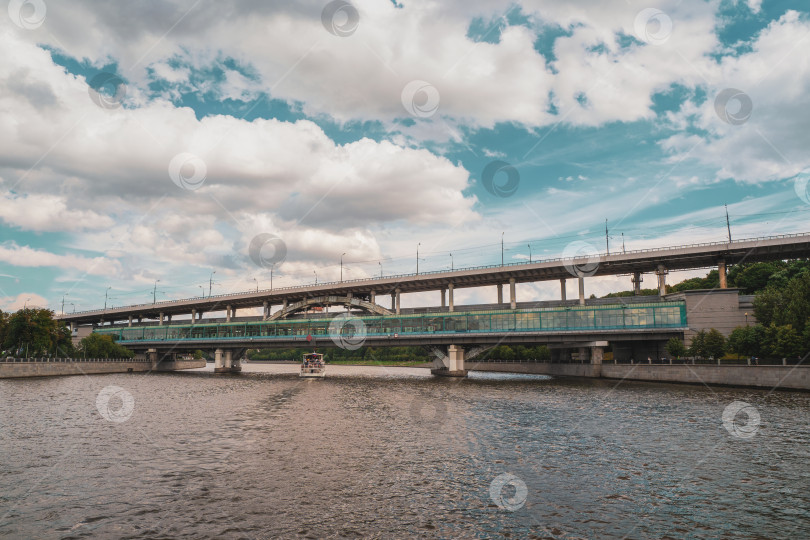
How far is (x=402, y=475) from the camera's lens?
20406mm

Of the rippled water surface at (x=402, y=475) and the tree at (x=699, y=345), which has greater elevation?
the tree at (x=699, y=345)

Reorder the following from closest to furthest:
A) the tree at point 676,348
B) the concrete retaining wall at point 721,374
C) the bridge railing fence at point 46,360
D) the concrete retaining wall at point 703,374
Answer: the concrete retaining wall at point 721,374
the concrete retaining wall at point 703,374
the tree at point 676,348
the bridge railing fence at point 46,360

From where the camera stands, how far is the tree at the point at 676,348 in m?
75.9

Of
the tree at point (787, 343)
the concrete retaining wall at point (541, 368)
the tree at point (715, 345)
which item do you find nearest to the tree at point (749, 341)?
the tree at point (715, 345)

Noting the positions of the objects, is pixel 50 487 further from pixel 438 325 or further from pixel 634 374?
pixel 438 325

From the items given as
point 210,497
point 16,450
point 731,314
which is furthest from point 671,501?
point 731,314

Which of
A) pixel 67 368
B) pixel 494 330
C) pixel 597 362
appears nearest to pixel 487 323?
pixel 494 330

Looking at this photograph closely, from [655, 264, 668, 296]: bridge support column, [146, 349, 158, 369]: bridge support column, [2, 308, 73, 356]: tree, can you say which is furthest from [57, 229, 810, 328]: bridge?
[2, 308, 73, 356]: tree

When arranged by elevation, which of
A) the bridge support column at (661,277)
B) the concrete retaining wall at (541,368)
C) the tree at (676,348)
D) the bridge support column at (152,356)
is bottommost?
the concrete retaining wall at (541,368)

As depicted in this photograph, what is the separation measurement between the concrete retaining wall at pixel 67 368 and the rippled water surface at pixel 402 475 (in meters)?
54.9

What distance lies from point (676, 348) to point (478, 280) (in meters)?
47.4

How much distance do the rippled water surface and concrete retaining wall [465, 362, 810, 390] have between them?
19.1m

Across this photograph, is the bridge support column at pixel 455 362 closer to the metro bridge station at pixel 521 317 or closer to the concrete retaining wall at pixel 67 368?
the metro bridge station at pixel 521 317

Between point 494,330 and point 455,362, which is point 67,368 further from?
point 494,330
